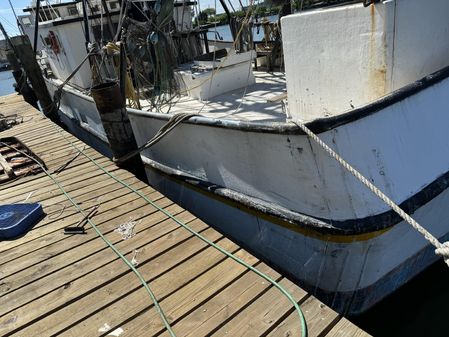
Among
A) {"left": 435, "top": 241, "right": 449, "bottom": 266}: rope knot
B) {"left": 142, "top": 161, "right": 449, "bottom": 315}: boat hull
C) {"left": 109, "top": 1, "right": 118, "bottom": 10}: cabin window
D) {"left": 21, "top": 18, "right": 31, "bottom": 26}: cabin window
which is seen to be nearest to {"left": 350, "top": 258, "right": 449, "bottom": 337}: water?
{"left": 142, "top": 161, "right": 449, "bottom": 315}: boat hull

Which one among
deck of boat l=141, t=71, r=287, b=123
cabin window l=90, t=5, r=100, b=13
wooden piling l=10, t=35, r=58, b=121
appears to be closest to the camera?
deck of boat l=141, t=71, r=287, b=123

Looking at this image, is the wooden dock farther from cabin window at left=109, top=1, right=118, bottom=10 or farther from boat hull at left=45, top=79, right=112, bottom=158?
cabin window at left=109, top=1, right=118, bottom=10

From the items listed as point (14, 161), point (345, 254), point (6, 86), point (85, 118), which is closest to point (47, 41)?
point (85, 118)

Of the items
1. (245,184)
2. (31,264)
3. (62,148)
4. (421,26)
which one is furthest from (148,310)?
(62,148)

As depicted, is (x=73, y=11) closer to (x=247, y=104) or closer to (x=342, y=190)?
(x=247, y=104)

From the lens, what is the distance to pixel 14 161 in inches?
220

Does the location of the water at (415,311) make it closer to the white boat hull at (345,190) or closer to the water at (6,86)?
the white boat hull at (345,190)

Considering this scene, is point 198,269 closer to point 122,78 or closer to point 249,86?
point 122,78

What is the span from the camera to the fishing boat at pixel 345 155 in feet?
9.38

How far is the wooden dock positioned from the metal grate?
4.17 feet

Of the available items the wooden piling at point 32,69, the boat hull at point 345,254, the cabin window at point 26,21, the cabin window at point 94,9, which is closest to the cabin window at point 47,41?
the wooden piling at point 32,69

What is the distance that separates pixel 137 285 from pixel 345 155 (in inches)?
71.3

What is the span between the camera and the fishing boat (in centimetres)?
286

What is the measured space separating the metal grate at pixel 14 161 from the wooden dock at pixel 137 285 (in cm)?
127
